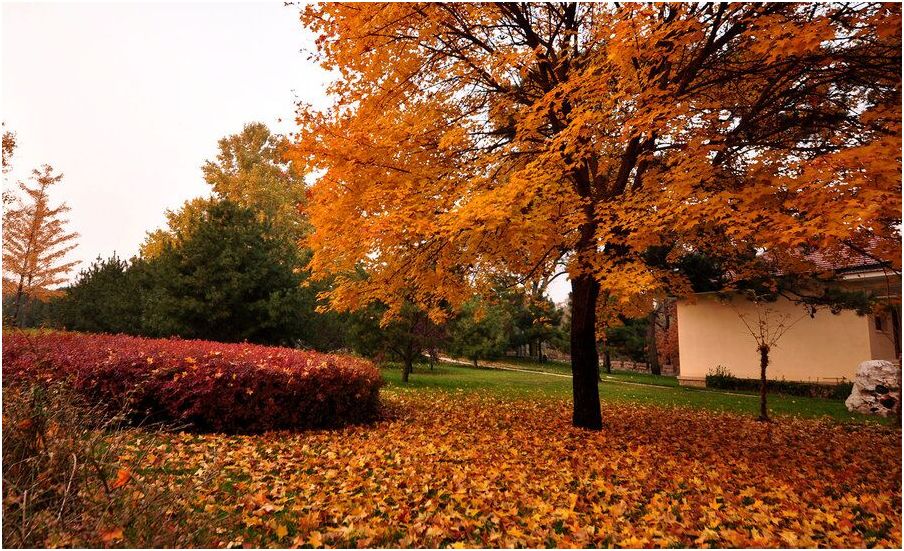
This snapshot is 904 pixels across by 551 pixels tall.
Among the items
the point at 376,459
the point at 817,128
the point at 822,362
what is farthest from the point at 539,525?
the point at 822,362

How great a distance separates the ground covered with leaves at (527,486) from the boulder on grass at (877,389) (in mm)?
3938

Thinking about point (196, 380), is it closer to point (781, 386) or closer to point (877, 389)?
point (877, 389)

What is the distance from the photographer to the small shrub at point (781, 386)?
14328 millimetres

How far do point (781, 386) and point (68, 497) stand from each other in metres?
18.6

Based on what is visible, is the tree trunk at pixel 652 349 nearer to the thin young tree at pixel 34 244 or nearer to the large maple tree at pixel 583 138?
the large maple tree at pixel 583 138

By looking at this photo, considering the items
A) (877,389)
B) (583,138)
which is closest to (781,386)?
(877,389)

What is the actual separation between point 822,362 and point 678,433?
11.2m

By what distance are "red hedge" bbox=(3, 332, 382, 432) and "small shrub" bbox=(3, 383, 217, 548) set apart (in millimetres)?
3120

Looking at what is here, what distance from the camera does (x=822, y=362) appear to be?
1529 centimetres

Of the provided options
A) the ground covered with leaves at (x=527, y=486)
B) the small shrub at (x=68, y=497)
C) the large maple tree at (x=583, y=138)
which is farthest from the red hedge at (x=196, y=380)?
the small shrub at (x=68, y=497)

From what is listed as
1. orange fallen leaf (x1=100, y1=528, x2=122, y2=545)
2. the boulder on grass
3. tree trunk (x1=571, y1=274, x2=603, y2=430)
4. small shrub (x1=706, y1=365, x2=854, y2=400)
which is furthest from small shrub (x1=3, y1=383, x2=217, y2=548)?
small shrub (x1=706, y1=365, x2=854, y2=400)

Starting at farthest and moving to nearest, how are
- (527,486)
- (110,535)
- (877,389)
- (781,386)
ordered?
(781,386) → (877,389) → (527,486) → (110,535)

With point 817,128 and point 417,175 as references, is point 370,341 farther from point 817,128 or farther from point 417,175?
point 817,128

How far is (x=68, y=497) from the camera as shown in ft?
8.64
